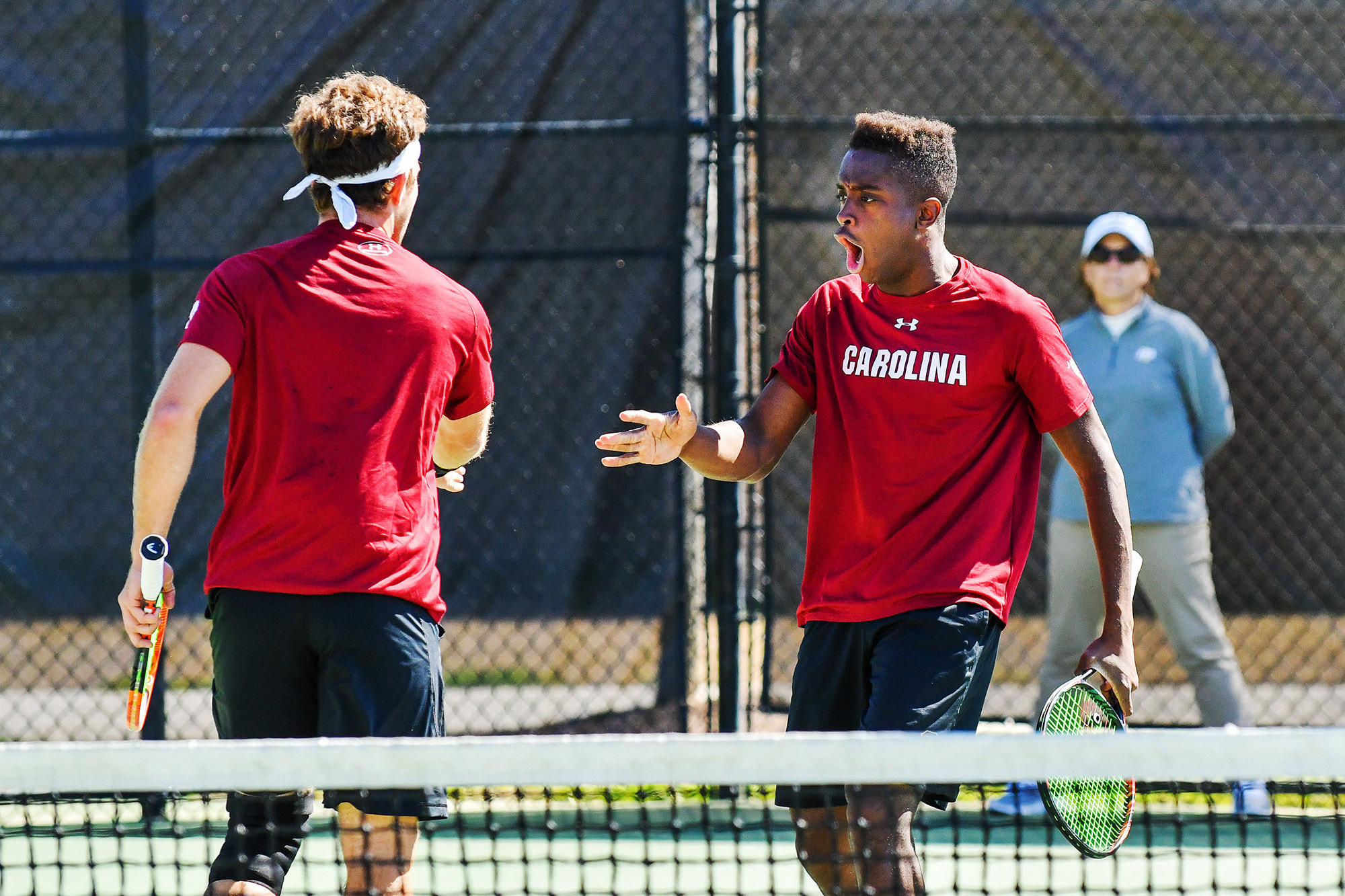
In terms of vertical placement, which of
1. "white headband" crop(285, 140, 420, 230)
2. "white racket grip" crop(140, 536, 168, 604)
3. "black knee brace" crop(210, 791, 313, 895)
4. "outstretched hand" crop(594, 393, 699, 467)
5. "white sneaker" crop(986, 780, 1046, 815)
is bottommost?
"white sneaker" crop(986, 780, 1046, 815)

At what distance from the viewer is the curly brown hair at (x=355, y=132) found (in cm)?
260

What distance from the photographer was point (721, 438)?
110 inches

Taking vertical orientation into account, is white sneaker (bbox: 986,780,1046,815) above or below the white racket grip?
below

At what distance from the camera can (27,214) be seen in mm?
4578

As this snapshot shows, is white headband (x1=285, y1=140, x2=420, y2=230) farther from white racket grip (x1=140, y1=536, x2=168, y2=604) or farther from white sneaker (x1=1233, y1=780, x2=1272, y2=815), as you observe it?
white sneaker (x1=1233, y1=780, x2=1272, y2=815)

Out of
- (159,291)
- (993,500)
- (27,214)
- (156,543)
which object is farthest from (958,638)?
(27,214)

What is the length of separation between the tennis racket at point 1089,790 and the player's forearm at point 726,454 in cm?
75

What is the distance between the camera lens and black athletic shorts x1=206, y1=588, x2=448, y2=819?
2.50 meters

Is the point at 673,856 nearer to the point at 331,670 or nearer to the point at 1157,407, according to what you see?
the point at 331,670

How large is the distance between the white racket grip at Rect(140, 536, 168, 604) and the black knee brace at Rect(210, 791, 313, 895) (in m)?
0.41

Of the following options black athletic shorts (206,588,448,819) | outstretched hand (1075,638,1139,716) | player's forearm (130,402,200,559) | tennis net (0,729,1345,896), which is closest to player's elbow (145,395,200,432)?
player's forearm (130,402,200,559)

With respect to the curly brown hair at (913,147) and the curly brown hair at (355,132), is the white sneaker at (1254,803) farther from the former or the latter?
the curly brown hair at (355,132)

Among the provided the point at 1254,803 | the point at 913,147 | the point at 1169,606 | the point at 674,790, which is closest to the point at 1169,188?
the point at 1169,606

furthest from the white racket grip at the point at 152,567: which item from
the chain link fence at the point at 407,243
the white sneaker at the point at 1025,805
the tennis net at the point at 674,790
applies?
the white sneaker at the point at 1025,805
